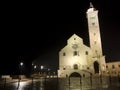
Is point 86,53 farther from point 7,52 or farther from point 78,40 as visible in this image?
point 7,52

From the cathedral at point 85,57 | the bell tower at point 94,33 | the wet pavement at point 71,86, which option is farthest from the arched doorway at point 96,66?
the wet pavement at point 71,86

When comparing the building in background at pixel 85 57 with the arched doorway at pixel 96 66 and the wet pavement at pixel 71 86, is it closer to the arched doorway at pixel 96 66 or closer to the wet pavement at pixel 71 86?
the arched doorway at pixel 96 66

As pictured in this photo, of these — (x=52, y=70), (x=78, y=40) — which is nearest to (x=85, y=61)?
(x=78, y=40)

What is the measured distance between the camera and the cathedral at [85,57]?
65.1 metres

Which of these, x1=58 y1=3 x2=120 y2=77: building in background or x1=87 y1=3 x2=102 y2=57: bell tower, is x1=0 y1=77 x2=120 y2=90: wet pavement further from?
x1=87 y1=3 x2=102 y2=57: bell tower

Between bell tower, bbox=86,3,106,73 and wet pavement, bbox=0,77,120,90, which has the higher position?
bell tower, bbox=86,3,106,73

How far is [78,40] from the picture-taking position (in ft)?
236

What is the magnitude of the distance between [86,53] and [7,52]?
44.3 metres

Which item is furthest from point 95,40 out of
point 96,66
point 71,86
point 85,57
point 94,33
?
point 71,86

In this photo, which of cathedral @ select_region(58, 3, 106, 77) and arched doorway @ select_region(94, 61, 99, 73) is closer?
cathedral @ select_region(58, 3, 106, 77)

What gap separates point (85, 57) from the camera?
68312 millimetres

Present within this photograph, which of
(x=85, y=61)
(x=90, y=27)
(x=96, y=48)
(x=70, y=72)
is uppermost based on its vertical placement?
(x=90, y=27)

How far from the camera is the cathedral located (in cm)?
6512

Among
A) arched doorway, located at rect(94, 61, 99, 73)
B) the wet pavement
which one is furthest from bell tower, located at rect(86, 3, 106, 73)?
the wet pavement
